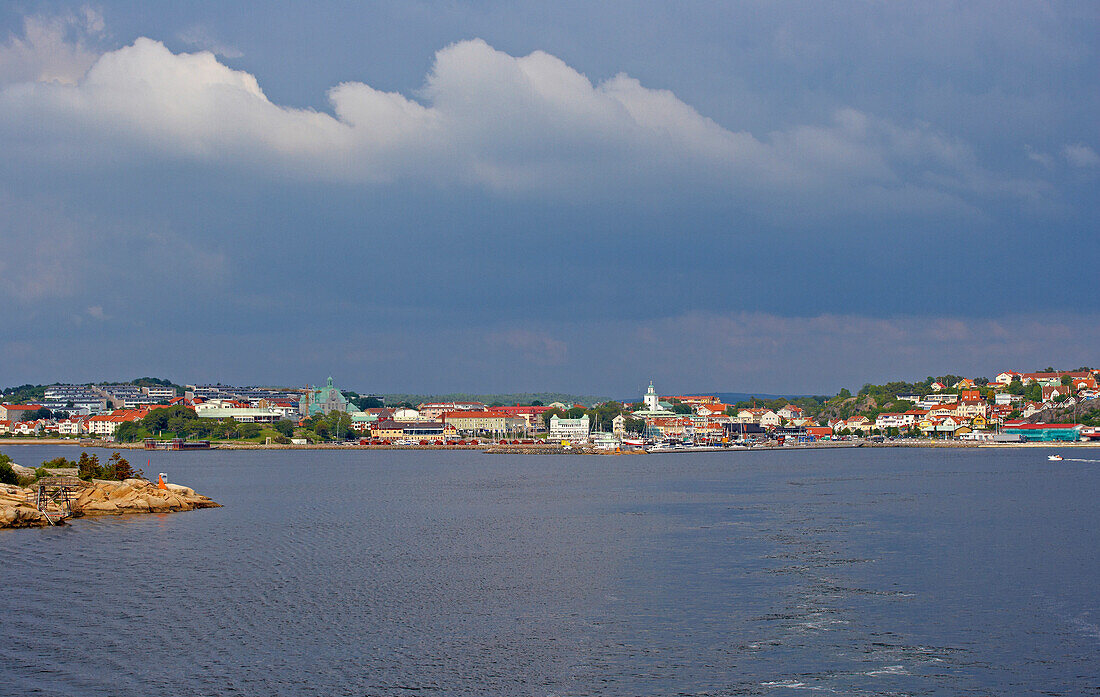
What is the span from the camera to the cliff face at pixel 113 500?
27.3m

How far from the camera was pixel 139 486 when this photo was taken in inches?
1278

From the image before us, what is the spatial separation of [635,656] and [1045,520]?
1962cm

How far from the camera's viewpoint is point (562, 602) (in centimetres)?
1720

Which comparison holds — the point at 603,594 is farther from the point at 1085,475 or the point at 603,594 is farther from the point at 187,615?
the point at 1085,475

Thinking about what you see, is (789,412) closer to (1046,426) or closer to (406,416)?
(1046,426)

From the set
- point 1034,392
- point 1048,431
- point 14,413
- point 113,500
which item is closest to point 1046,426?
point 1048,431

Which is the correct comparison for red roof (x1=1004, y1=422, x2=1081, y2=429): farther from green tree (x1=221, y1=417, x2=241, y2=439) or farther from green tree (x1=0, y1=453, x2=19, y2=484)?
green tree (x1=0, y1=453, x2=19, y2=484)

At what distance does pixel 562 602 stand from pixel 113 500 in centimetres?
1967

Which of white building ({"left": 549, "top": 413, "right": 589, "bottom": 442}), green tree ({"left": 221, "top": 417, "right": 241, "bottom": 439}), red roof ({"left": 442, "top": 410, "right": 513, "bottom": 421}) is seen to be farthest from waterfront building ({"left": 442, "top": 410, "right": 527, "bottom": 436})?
green tree ({"left": 221, "top": 417, "right": 241, "bottom": 439})

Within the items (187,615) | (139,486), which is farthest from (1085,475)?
(187,615)

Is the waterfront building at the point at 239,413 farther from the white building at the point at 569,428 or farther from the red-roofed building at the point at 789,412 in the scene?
the red-roofed building at the point at 789,412

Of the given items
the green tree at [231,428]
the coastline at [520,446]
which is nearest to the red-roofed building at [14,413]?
the coastline at [520,446]

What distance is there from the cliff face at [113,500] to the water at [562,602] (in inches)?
47.1

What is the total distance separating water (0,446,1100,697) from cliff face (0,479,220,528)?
3.92 feet
